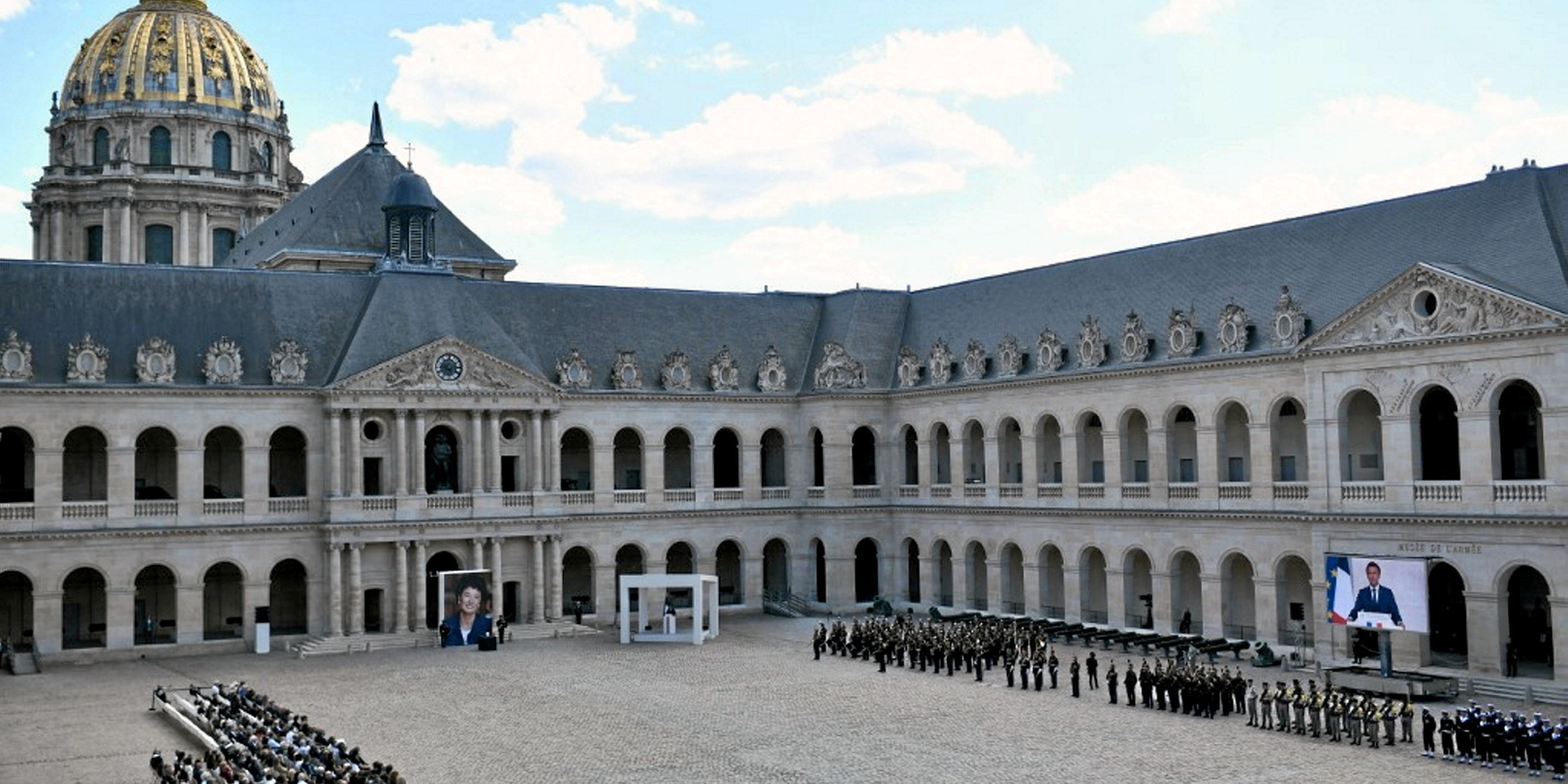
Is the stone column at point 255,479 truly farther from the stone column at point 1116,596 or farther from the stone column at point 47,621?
the stone column at point 1116,596

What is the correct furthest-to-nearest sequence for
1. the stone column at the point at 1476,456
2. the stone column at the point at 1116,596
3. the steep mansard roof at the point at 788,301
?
the stone column at the point at 1116,596 → the steep mansard roof at the point at 788,301 → the stone column at the point at 1476,456

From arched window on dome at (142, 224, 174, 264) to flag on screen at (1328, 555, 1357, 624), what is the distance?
91170 mm

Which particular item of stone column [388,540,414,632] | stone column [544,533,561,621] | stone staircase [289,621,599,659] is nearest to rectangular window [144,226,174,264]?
stone column [388,540,414,632]

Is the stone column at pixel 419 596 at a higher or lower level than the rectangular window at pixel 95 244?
lower

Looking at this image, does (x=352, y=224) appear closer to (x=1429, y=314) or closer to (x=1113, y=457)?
(x=1113, y=457)

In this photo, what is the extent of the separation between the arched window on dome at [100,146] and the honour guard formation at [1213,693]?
77.0 metres

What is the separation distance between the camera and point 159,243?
115m

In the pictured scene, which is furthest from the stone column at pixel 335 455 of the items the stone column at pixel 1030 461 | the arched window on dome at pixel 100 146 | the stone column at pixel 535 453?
the arched window on dome at pixel 100 146

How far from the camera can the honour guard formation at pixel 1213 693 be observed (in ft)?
125

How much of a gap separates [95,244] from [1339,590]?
97456 millimetres

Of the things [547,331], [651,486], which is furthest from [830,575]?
[547,331]

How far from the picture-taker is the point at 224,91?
→ 384 feet

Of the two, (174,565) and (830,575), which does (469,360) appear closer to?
(174,565)

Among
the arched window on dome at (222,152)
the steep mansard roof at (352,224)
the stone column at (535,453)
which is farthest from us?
the arched window on dome at (222,152)
